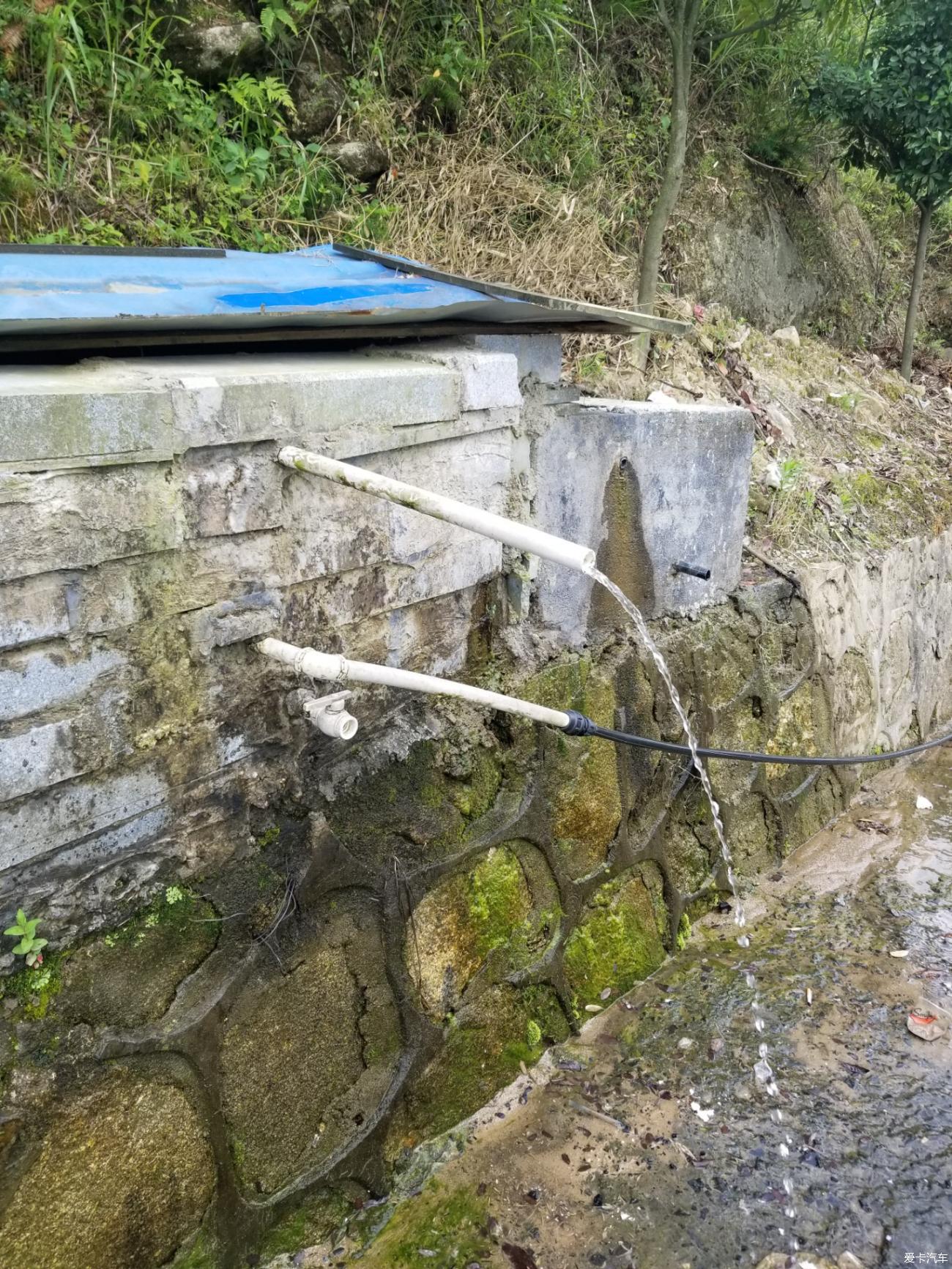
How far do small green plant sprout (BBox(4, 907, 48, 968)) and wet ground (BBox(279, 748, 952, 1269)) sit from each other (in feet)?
3.50

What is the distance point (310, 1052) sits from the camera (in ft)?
7.20

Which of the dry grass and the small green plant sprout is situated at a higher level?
the dry grass

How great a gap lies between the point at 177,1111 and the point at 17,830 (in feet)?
2.47

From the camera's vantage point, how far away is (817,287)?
8.09 m

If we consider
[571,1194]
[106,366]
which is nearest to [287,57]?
[106,366]

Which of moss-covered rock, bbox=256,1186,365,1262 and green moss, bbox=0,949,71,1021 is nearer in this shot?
green moss, bbox=0,949,71,1021

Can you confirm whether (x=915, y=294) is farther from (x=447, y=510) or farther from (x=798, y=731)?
(x=447, y=510)

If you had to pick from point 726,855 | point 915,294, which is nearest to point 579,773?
point 726,855

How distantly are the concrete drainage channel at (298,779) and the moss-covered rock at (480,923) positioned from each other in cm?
1

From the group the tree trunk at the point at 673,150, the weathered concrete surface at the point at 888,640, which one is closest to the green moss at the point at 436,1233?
the weathered concrete surface at the point at 888,640

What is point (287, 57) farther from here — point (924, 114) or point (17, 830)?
point (924, 114)

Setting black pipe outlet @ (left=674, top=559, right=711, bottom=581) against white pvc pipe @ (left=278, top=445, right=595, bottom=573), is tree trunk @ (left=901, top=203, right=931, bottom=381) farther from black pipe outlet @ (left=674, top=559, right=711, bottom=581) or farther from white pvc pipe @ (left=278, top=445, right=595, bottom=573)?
white pvc pipe @ (left=278, top=445, right=595, bottom=573)

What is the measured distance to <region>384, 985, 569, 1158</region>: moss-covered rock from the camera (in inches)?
96.2

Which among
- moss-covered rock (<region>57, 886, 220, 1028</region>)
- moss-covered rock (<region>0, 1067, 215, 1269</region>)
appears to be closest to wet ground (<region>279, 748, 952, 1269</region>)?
moss-covered rock (<region>0, 1067, 215, 1269</region>)
